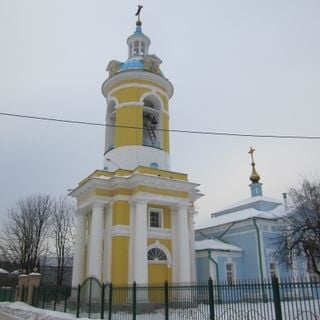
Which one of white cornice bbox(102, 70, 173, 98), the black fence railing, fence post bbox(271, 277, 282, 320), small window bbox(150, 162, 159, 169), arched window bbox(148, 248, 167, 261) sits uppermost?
white cornice bbox(102, 70, 173, 98)

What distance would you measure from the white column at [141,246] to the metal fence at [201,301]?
2.13 metres

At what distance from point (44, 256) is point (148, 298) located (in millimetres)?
26997

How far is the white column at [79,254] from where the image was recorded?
821 inches

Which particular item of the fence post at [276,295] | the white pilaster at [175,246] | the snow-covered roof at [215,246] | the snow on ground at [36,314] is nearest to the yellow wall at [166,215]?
the white pilaster at [175,246]

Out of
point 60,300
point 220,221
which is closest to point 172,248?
point 60,300

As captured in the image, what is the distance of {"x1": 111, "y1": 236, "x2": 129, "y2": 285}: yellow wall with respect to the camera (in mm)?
18688

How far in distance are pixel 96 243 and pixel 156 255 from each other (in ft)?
11.1

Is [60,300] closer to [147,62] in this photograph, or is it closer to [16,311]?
[16,311]

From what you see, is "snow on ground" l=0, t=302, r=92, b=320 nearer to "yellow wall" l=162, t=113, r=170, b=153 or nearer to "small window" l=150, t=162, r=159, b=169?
"small window" l=150, t=162, r=159, b=169

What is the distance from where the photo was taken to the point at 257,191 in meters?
34.2

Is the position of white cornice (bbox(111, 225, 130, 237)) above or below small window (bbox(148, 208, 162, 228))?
below

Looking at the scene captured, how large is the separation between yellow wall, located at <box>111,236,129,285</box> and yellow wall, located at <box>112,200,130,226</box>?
0.84m

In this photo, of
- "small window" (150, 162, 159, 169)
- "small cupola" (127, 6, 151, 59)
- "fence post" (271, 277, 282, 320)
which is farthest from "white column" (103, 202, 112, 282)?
"fence post" (271, 277, 282, 320)

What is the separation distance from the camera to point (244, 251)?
85.3 feet
